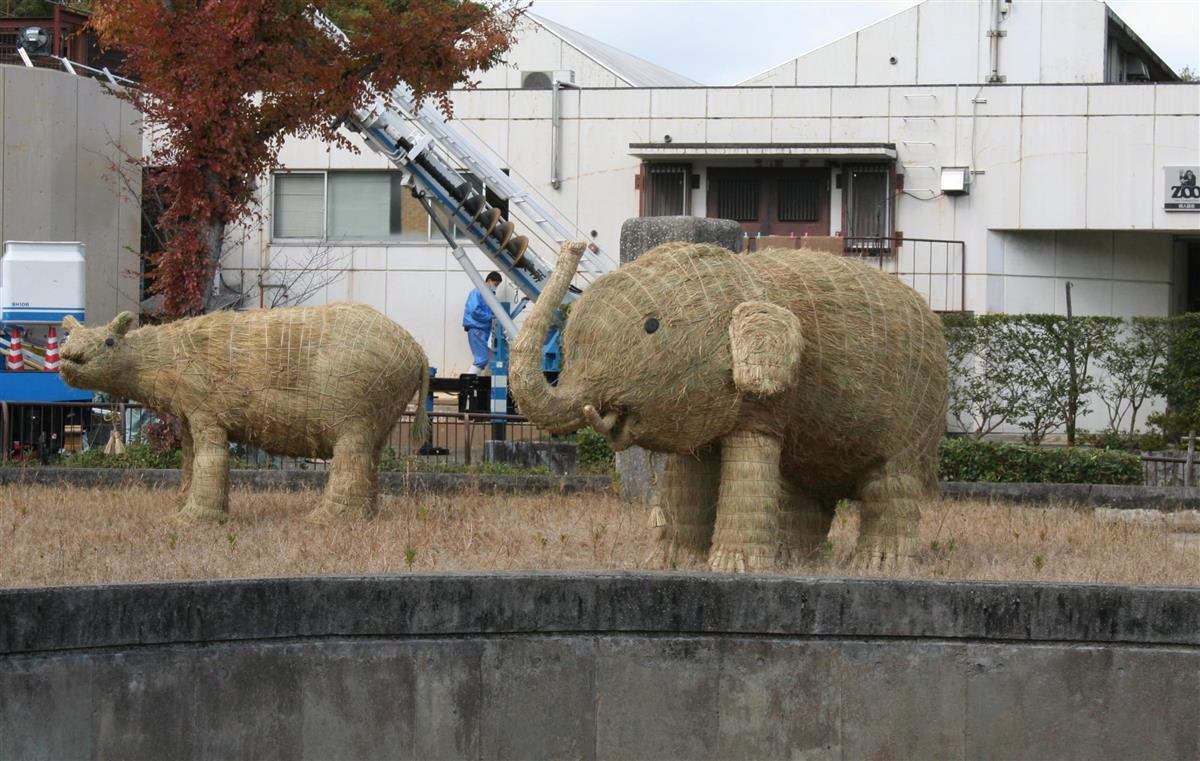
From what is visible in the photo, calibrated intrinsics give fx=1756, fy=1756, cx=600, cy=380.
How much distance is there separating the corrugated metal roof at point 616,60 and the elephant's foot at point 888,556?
20.4m

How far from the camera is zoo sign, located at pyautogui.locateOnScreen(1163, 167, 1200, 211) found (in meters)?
26.6

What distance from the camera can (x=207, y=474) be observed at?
13.6 meters

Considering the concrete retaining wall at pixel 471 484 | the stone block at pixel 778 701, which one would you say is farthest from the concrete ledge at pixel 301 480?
the stone block at pixel 778 701

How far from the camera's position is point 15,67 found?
2572 cm

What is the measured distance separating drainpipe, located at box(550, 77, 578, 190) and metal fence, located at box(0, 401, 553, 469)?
714cm

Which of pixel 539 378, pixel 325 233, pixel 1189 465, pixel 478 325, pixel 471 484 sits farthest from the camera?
pixel 325 233

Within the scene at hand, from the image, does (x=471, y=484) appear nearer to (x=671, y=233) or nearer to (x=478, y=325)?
(x=671, y=233)

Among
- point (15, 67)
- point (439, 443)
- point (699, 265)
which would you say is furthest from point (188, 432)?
point (15, 67)

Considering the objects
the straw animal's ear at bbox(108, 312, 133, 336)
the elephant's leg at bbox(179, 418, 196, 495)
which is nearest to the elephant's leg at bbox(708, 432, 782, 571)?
the elephant's leg at bbox(179, 418, 196, 495)

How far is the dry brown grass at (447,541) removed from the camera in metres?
10.9

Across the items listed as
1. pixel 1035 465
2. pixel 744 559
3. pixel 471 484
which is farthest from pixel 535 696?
pixel 1035 465

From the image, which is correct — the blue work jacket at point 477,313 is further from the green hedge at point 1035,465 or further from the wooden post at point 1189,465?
the wooden post at point 1189,465

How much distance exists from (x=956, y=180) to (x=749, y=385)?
18.2m

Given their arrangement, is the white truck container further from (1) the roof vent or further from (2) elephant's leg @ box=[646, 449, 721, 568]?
(1) the roof vent
